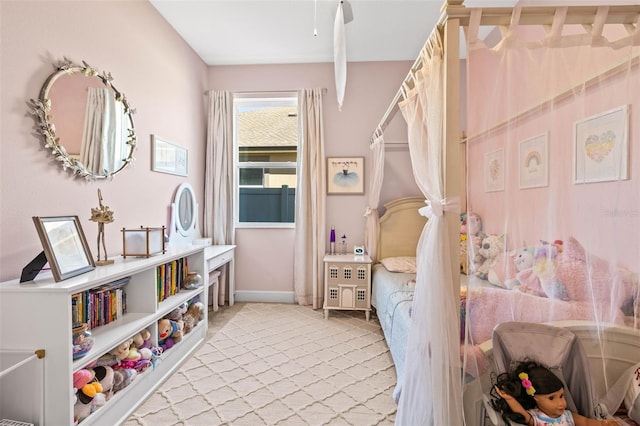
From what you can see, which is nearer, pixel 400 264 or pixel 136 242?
pixel 136 242

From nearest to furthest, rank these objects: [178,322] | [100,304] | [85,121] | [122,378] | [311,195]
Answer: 1. [122,378]
2. [100,304]
3. [85,121]
4. [178,322]
5. [311,195]

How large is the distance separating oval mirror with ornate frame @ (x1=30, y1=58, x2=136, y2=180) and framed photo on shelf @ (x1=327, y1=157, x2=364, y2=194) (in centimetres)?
212

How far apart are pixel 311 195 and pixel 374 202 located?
0.78 meters

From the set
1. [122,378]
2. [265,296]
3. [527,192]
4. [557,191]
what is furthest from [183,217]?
[557,191]

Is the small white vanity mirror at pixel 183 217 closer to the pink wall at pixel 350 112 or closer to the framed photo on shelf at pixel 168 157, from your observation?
the framed photo on shelf at pixel 168 157

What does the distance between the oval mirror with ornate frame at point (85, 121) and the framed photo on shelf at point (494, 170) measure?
2356 millimetres

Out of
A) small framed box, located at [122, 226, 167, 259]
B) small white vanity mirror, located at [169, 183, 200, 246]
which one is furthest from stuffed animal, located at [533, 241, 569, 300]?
small white vanity mirror, located at [169, 183, 200, 246]

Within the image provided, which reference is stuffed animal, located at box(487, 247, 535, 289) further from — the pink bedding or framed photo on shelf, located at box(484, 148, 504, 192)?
framed photo on shelf, located at box(484, 148, 504, 192)

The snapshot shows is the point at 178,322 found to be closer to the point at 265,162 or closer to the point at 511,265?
the point at 265,162

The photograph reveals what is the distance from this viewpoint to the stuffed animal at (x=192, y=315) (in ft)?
8.41

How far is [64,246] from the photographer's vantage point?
5.29 feet

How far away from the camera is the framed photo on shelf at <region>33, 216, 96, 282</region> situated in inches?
58.8

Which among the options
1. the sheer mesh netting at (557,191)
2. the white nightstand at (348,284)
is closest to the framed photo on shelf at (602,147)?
the sheer mesh netting at (557,191)

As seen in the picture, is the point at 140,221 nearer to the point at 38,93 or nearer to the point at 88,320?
the point at 88,320
